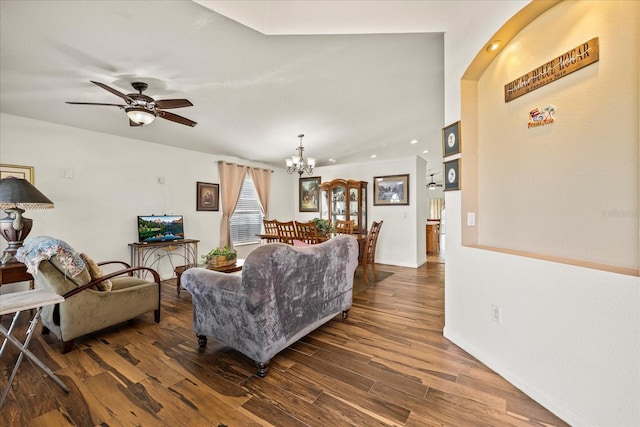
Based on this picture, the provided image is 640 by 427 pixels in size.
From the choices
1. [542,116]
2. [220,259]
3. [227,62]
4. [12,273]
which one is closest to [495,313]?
[542,116]

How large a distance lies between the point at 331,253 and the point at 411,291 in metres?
2.01

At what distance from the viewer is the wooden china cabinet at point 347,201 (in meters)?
5.63

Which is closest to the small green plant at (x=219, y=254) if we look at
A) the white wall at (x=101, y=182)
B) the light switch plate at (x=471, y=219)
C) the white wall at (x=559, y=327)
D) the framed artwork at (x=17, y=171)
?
the white wall at (x=101, y=182)

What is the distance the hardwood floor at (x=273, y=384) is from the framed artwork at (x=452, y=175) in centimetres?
140

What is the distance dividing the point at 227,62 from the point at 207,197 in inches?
126

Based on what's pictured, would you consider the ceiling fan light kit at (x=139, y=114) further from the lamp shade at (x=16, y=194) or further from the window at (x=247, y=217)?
the window at (x=247, y=217)

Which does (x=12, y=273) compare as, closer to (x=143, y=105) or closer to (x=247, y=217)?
(x=143, y=105)

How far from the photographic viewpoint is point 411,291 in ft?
12.5

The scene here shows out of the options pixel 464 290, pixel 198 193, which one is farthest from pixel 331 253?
pixel 198 193

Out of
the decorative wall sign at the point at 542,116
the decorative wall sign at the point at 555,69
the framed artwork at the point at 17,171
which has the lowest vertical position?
the framed artwork at the point at 17,171

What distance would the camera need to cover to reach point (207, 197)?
5094 mm

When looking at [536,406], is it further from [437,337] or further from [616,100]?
[616,100]

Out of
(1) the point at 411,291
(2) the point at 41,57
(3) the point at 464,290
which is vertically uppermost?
(2) the point at 41,57

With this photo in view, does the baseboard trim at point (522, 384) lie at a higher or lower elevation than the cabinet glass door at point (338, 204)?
lower
